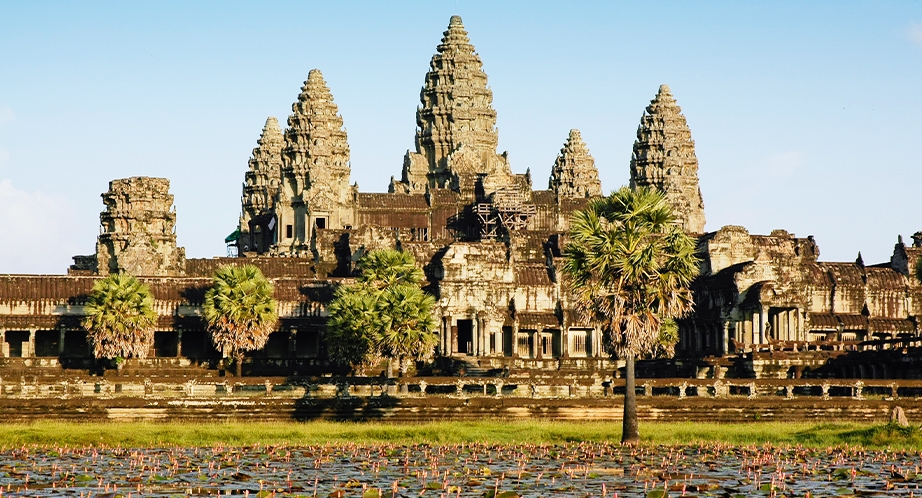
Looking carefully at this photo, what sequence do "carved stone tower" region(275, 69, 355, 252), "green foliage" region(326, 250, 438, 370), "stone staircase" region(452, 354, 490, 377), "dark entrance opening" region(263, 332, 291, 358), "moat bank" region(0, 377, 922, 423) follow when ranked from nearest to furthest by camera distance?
"moat bank" region(0, 377, 922, 423) → "green foliage" region(326, 250, 438, 370) → "stone staircase" region(452, 354, 490, 377) → "dark entrance opening" region(263, 332, 291, 358) → "carved stone tower" region(275, 69, 355, 252)

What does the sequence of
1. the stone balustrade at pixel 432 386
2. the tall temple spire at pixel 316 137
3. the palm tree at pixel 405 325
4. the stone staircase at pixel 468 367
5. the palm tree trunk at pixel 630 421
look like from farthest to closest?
the tall temple spire at pixel 316 137 < the stone staircase at pixel 468 367 < the palm tree at pixel 405 325 < the stone balustrade at pixel 432 386 < the palm tree trunk at pixel 630 421

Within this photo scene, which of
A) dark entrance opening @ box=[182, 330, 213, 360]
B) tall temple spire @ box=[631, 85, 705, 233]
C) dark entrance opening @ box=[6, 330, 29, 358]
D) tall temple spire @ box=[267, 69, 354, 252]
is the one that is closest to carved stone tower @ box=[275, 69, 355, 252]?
tall temple spire @ box=[267, 69, 354, 252]

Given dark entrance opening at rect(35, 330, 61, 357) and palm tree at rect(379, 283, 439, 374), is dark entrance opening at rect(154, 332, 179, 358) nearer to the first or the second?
dark entrance opening at rect(35, 330, 61, 357)

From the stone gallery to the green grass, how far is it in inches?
931

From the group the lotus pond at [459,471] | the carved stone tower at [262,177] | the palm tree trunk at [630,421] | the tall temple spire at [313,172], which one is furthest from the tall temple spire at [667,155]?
the lotus pond at [459,471]

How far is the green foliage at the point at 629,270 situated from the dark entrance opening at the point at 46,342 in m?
52.0

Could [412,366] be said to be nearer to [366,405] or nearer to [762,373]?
[762,373]

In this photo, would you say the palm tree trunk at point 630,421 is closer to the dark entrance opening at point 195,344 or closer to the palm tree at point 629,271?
the palm tree at point 629,271

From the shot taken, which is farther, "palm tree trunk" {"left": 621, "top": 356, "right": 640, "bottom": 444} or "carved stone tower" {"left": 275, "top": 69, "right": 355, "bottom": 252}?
"carved stone tower" {"left": 275, "top": 69, "right": 355, "bottom": 252}

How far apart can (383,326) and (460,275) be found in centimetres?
2057

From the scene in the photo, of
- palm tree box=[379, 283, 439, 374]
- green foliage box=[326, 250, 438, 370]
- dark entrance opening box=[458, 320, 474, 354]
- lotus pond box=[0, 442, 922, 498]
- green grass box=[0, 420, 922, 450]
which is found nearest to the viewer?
lotus pond box=[0, 442, 922, 498]

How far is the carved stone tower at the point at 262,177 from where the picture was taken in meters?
170

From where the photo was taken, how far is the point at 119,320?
91.6 meters

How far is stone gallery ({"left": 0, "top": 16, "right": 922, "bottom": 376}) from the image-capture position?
332 feet
